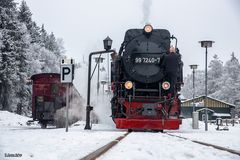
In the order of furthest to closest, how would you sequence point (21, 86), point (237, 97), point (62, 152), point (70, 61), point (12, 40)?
point (237, 97) < point (21, 86) < point (12, 40) < point (70, 61) < point (62, 152)

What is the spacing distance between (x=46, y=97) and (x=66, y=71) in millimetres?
8319

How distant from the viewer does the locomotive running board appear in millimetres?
13227

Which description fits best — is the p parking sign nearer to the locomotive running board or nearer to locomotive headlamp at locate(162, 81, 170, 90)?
the locomotive running board

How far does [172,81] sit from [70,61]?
3.65 m

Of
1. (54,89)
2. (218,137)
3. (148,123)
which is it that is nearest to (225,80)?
→ (54,89)

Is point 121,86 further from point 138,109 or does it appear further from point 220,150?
point 220,150

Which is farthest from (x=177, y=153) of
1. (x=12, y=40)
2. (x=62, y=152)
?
(x=12, y=40)

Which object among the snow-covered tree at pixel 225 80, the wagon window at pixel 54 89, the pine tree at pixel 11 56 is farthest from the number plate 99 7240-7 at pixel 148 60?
the snow-covered tree at pixel 225 80

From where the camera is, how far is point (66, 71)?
13.4m

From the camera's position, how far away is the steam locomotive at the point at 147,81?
13734mm

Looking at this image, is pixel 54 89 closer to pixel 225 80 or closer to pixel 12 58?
pixel 12 58

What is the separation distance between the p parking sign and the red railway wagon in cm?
776

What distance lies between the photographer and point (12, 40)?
39.0 m

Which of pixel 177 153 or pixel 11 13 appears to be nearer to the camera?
pixel 177 153
